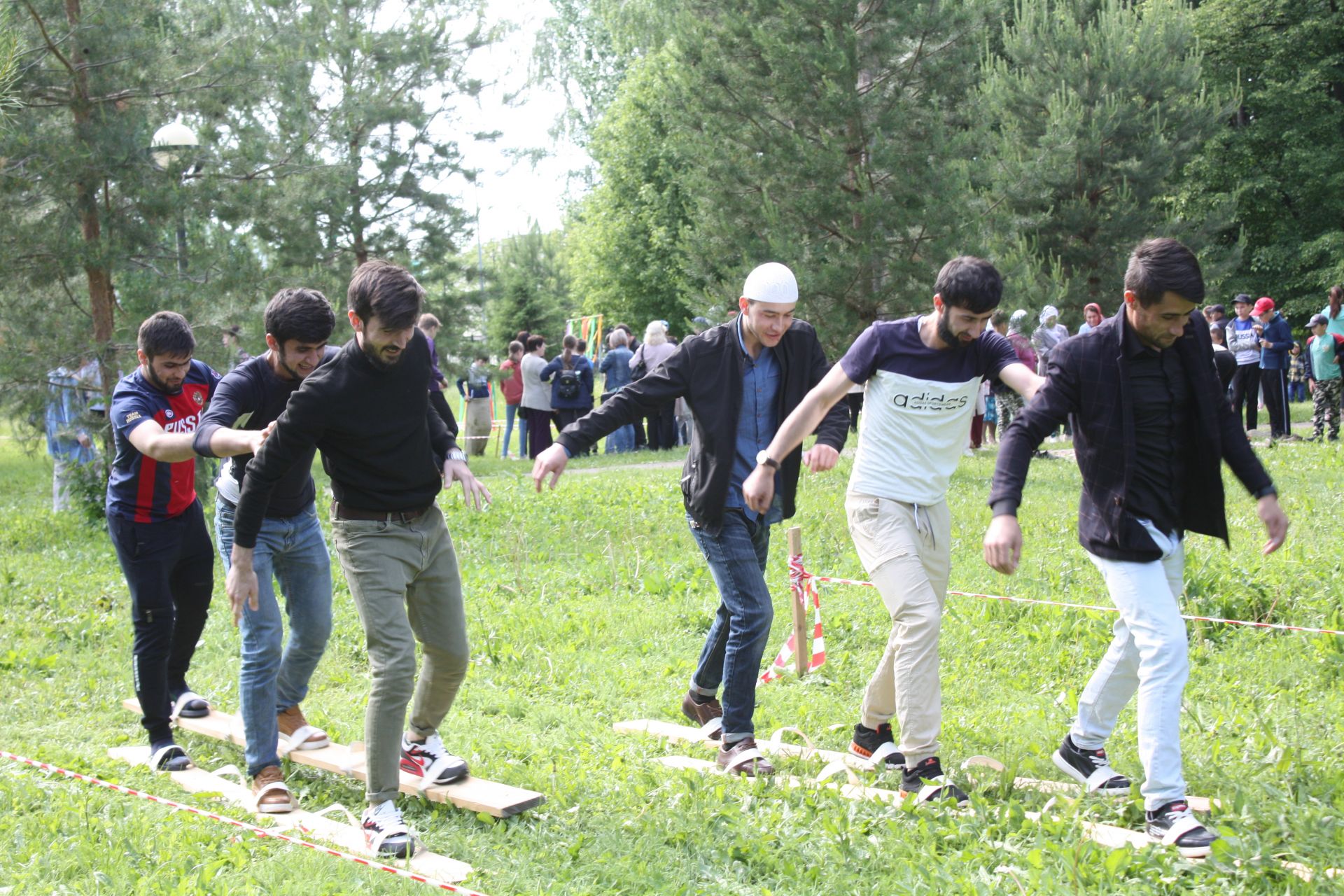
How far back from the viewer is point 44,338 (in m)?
12.2

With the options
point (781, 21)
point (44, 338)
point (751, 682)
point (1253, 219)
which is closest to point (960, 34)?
point (781, 21)

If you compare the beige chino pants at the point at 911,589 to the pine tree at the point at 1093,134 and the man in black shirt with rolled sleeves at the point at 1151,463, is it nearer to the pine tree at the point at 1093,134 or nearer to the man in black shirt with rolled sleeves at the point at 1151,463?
the man in black shirt with rolled sleeves at the point at 1151,463

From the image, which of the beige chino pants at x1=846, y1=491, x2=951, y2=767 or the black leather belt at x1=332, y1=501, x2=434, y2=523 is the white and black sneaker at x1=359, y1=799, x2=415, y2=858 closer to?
the black leather belt at x1=332, y1=501, x2=434, y2=523

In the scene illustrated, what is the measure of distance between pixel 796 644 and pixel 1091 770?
2.28 meters

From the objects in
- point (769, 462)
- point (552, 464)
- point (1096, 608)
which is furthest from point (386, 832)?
point (1096, 608)

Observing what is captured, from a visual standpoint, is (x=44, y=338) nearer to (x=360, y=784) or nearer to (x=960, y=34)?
(x=360, y=784)

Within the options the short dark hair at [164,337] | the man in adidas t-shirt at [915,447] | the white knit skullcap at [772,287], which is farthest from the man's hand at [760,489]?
the short dark hair at [164,337]

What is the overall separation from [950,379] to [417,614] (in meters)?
2.35

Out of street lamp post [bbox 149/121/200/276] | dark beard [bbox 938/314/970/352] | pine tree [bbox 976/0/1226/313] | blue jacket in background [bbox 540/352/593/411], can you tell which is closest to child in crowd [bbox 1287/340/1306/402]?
pine tree [bbox 976/0/1226/313]

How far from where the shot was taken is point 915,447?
191 inches

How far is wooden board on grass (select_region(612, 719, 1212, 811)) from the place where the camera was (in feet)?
15.3

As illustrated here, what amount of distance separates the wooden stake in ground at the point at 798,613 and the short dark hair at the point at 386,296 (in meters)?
2.99

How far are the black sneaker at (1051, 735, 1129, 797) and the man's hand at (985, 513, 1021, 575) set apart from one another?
1.01m

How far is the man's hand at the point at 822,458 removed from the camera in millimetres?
4848
